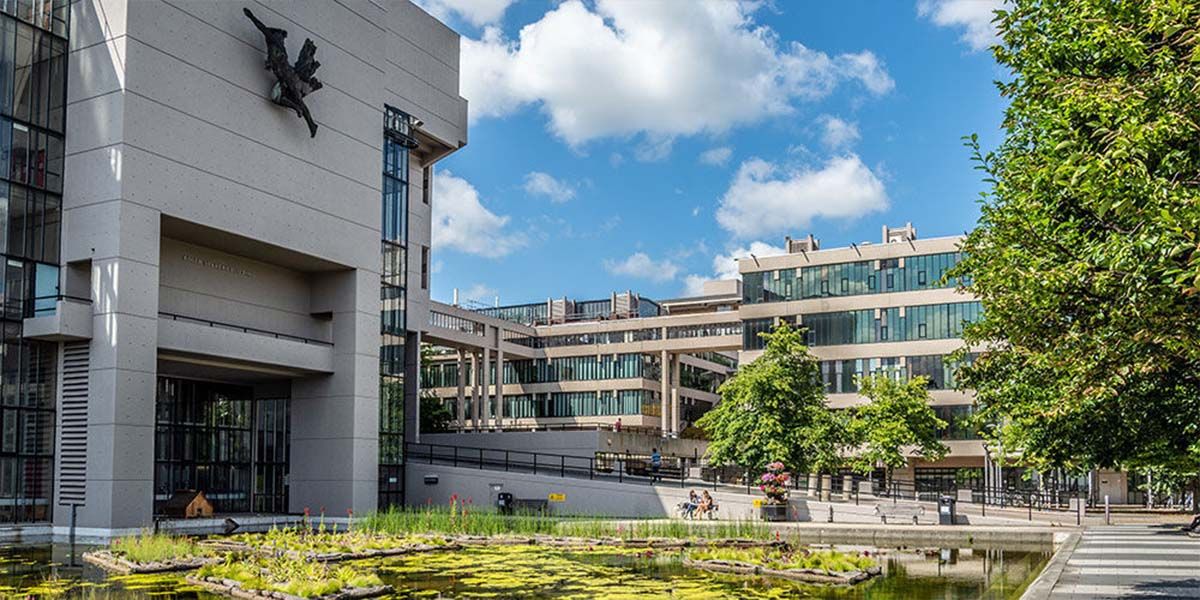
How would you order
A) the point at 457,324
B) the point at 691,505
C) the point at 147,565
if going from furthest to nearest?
the point at 457,324, the point at 691,505, the point at 147,565

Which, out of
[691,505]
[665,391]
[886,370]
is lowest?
[691,505]

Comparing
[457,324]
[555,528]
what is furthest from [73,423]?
[457,324]

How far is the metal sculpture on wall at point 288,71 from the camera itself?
4059 centimetres

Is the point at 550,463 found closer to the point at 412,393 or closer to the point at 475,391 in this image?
the point at 412,393

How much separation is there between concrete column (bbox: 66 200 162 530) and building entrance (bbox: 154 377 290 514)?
25.0 ft

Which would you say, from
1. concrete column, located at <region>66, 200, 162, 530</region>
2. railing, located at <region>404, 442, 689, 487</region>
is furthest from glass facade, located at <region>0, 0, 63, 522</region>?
railing, located at <region>404, 442, 689, 487</region>

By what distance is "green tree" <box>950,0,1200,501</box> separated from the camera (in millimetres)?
12008

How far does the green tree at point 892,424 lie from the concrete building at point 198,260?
24.5 m

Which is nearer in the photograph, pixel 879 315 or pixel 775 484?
pixel 775 484

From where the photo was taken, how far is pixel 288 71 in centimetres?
4100

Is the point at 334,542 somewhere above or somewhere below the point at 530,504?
above

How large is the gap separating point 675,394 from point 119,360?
211ft

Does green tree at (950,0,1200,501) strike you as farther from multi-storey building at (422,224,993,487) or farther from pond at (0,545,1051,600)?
multi-storey building at (422,224,993,487)

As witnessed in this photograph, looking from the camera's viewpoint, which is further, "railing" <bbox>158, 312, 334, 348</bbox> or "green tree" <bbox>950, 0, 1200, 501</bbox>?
"railing" <bbox>158, 312, 334, 348</bbox>
